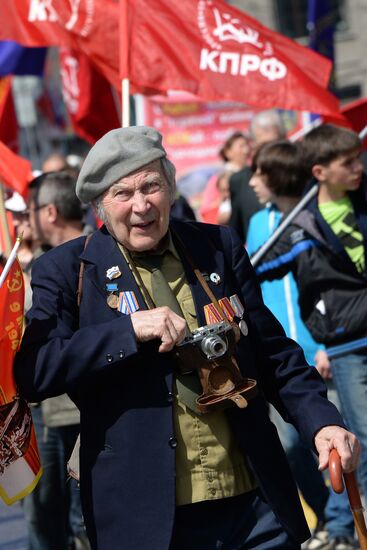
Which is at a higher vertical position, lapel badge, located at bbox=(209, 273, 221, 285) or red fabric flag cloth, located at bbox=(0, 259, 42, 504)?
lapel badge, located at bbox=(209, 273, 221, 285)

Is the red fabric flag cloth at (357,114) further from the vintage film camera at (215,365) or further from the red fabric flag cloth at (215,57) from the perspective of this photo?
the vintage film camera at (215,365)

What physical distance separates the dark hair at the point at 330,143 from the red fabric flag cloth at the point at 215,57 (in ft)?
1.48

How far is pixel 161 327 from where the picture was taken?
11.1 ft

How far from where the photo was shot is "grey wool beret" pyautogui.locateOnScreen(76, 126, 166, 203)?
3588 millimetres

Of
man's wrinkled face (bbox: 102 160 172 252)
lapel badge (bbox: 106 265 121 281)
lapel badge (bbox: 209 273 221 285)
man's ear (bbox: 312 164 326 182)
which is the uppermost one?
man's wrinkled face (bbox: 102 160 172 252)

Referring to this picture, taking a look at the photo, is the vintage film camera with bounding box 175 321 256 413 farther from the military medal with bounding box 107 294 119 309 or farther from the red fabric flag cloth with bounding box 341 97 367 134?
the red fabric flag cloth with bounding box 341 97 367 134

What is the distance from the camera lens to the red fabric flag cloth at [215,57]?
634 centimetres

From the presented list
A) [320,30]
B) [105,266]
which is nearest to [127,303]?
[105,266]

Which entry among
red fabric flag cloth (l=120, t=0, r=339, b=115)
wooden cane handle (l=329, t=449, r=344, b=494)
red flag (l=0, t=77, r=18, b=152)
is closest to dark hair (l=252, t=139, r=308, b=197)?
red fabric flag cloth (l=120, t=0, r=339, b=115)

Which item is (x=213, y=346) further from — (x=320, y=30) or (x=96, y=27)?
(x=320, y=30)

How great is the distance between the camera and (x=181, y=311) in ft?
11.9

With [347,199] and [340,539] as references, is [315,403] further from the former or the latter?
[340,539]

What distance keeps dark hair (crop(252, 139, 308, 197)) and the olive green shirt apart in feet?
9.64

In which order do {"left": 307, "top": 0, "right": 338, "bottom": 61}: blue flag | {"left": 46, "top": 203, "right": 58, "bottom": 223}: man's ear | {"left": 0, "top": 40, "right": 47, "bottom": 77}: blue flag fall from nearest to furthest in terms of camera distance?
{"left": 46, "top": 203, "right": 58, "bottom": 223}: man's ear
{"left": 0, "top": 40, "right": 47, "bottom": 77}: blue flag
{"left": 307, "top": 0, "right": 338, "bottom": 61}: blue flag
